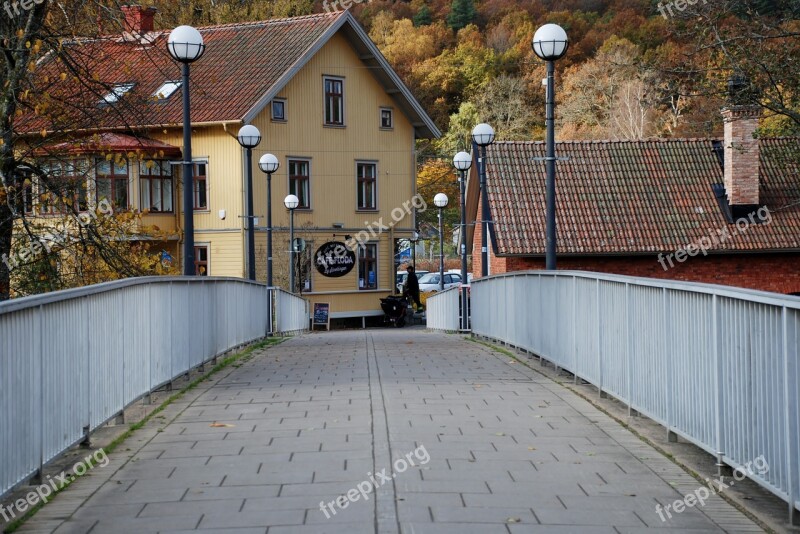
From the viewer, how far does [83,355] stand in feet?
24.5

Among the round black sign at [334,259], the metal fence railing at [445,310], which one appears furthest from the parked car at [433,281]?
the metal fence railing at [445,310]

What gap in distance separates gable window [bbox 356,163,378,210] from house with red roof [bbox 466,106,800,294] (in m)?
8.43

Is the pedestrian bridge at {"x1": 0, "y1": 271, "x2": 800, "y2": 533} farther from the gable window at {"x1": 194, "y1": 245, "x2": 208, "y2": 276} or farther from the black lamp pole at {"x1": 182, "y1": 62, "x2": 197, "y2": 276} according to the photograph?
the gable window at {"x1": 194, "y1": 245, "x2": 208, "y2": 276}

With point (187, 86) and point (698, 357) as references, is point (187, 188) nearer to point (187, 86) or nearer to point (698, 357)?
point (187, 86)

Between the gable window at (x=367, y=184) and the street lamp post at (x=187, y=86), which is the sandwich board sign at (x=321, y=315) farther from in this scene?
the street lamp post at (x=187, y=86)

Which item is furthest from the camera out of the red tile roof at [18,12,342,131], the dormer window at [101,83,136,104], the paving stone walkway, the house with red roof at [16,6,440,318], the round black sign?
the round black sign

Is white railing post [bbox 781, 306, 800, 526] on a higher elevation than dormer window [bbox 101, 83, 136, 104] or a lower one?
lower

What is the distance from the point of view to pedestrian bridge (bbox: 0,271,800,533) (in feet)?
18.6

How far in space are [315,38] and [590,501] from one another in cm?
3657

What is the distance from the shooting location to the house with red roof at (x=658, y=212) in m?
34.4

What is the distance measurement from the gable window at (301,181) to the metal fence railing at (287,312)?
397 inches

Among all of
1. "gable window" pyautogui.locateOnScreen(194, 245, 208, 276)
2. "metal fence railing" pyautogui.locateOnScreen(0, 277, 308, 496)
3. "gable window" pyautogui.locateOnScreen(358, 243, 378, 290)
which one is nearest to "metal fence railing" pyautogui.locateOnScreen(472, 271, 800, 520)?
"metal fence railing" pyautogui.locateOnScreen(0, 277, 308, 496)

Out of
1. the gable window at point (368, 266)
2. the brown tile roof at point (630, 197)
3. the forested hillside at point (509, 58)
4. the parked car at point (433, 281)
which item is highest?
the forested hillside at point (509, 58)

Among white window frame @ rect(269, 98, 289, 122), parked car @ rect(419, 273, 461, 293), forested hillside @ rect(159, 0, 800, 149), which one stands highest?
forested hillside @ rect(159, 0, 800, 149)
